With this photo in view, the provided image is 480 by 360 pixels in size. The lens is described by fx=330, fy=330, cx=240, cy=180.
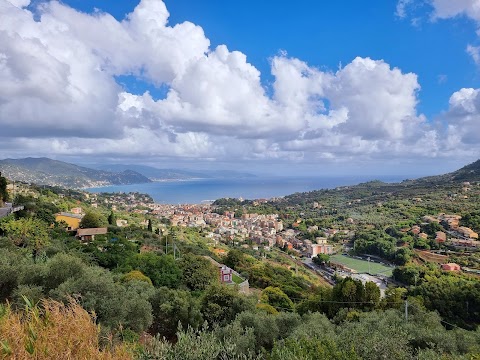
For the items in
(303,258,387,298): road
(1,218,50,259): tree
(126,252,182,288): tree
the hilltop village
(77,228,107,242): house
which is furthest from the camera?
(303,258,387,298): road

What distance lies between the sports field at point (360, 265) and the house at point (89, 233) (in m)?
27.0

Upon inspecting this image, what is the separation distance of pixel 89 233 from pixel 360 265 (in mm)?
30624

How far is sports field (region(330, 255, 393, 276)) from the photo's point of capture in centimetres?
3622

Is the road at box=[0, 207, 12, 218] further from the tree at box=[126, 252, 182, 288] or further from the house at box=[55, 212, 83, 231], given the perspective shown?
the tree at box=[126, 252, 182, 288]

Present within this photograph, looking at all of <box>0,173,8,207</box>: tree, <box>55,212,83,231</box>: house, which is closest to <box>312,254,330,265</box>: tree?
<box>55,212,83,231</box>: house

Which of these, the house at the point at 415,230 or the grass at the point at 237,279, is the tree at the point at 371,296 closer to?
the grass at the point at 237,279

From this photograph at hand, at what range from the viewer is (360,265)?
39.6 m

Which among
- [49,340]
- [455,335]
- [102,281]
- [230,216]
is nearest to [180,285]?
[102,281]

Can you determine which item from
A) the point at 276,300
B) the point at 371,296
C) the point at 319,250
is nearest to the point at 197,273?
the point at 276,300

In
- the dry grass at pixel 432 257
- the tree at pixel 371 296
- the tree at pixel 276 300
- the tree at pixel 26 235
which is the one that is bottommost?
the dry grass at pixel 432 257

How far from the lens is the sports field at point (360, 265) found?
36.2 meters

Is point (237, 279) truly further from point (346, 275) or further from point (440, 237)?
point (440, 237)

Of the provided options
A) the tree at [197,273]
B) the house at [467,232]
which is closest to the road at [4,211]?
the tree at [197,273]

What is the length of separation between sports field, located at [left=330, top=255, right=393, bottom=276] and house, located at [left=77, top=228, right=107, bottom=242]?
88.7ft
